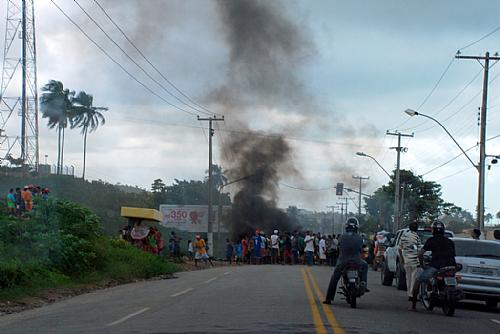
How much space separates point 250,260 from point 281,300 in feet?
78.9

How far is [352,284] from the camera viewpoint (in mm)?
13180

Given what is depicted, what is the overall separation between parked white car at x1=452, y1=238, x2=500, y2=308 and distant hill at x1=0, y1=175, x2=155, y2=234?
107 feet

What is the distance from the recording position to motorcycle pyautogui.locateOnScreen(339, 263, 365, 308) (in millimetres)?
13195

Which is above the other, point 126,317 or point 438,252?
point 438,252

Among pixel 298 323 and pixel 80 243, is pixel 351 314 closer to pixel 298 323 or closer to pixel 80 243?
pixel 298 323

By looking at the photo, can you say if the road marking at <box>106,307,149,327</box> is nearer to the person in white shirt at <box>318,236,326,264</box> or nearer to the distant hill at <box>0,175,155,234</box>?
the person in white shirt at <box>318,236,326,264</box>

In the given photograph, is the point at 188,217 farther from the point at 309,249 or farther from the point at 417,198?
the point at 309,249

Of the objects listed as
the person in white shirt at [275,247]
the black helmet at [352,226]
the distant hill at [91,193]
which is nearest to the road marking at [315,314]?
the black helmet at [352,226]

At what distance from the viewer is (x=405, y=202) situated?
216 feet

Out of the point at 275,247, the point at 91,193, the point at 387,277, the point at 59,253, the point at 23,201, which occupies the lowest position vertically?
the point at 387,277

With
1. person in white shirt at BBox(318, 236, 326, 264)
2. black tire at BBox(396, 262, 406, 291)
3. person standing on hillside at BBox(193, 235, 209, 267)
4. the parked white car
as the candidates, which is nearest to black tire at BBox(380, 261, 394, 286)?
black tire at BBox(396, 262, 406, 291)

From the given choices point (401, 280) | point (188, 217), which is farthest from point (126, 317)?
point (188, 217)

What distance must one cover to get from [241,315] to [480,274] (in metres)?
6.47

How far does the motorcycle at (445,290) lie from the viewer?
1301 cm
